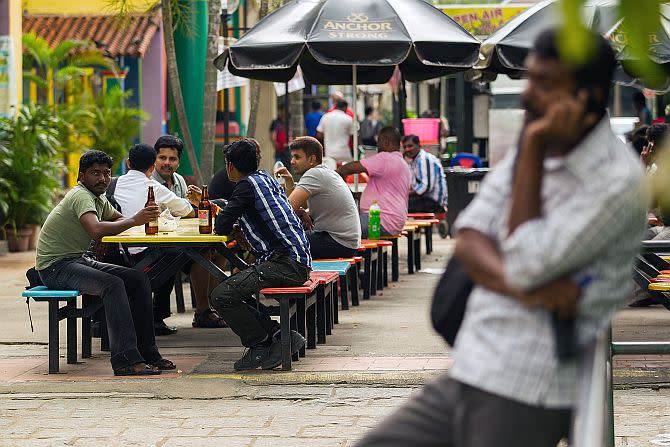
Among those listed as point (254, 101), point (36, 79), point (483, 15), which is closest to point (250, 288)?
point (254, 101)

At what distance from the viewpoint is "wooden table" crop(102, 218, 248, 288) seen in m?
8.58

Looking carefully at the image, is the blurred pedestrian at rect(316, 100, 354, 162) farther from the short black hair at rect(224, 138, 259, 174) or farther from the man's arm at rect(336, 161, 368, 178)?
the short black hair at rect(224, 138, 259, 174)

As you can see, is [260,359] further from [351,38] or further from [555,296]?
[555,296]

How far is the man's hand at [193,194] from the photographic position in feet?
32.0

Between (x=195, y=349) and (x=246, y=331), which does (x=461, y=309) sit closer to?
(x=246, y=331)

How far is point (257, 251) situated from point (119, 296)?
36.8 inches

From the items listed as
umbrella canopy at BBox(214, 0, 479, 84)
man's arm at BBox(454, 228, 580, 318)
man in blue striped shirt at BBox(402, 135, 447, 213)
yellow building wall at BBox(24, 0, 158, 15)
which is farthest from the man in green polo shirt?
yellow building wall at BBox(24, 0, 158, 15)

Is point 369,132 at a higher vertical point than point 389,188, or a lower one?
higher

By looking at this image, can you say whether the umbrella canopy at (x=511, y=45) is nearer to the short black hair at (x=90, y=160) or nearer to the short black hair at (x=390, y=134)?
the short black hair at (x=390, y=134)

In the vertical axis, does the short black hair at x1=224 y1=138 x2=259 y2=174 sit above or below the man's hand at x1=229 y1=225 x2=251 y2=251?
above

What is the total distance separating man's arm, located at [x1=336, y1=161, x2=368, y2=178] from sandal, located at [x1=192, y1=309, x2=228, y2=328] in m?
3.09

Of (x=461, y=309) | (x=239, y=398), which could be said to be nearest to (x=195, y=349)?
(x=239, y=398)

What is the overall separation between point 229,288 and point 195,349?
1.30 meters

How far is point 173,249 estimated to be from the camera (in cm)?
887
